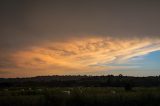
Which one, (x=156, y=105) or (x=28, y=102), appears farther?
(x=28, y=102)

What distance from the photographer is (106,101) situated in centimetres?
3005

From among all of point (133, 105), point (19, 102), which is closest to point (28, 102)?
point (19, 102)

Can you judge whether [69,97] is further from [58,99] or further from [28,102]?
[28,102]

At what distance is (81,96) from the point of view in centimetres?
3014

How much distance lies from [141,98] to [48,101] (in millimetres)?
6961

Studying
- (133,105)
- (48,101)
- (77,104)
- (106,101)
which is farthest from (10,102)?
(133,105)

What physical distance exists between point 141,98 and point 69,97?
541cm

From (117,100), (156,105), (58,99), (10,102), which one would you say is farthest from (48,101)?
(156,105)

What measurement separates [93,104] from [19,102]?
578 cm

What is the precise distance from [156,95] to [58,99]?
293 inches

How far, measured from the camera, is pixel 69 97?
30.1 metres

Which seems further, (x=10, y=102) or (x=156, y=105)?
(x=10, y=102)

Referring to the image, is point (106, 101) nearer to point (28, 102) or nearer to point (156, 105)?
point (156, 105)

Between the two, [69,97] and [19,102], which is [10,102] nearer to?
[19,102]
